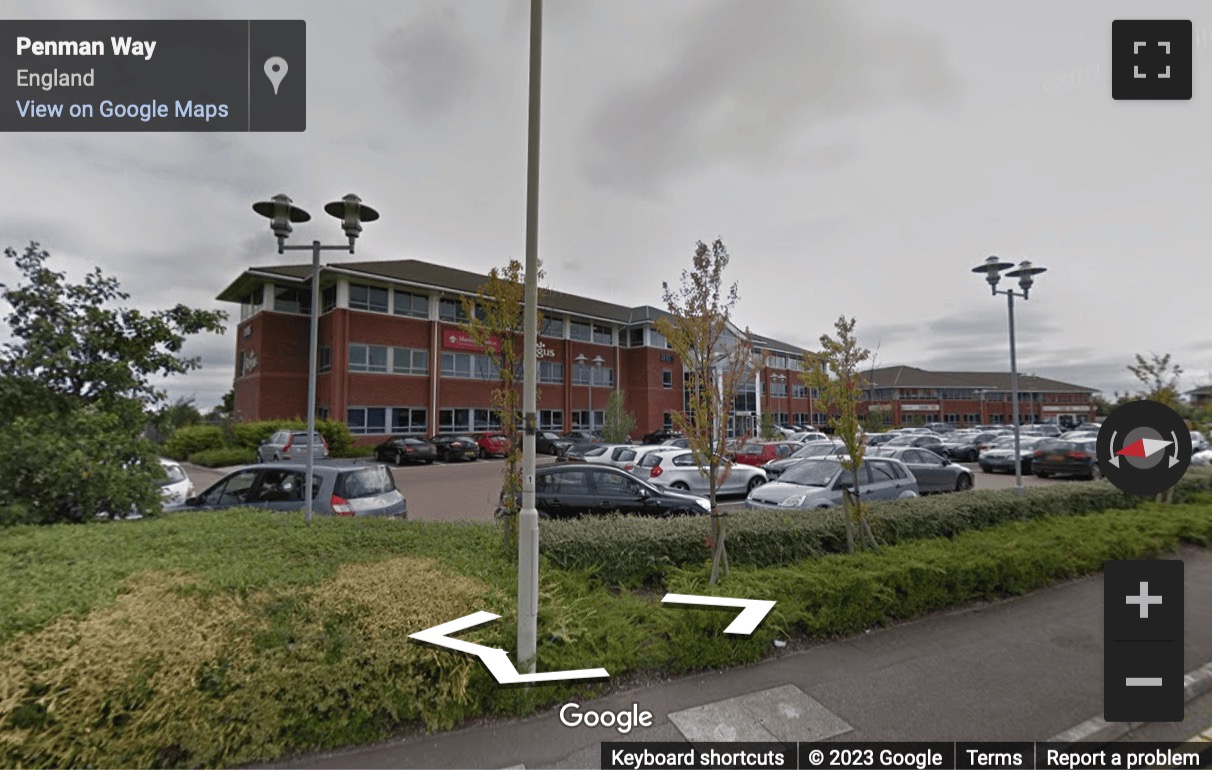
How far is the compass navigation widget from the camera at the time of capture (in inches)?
165

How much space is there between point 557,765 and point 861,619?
3.11 meters

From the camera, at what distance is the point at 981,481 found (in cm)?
1739

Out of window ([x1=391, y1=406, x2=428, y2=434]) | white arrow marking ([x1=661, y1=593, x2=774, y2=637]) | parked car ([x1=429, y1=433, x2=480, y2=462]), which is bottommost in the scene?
parked car ([x1=429, y1=433, x2=480, y2=462])

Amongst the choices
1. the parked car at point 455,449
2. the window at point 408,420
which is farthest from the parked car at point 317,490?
the window at point 408,420

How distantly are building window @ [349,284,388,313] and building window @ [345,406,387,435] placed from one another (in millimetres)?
5371

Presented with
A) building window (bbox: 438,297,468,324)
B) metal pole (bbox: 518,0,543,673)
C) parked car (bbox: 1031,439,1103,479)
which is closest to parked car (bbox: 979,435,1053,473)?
parked car (bbox: 1031,439,1103,479)

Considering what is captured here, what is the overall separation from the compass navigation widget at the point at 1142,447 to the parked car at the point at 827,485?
4091 millimetres

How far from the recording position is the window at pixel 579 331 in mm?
36719

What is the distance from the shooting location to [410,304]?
94.9 feet

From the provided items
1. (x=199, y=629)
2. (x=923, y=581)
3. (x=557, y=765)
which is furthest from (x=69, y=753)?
(x=923, y=581)

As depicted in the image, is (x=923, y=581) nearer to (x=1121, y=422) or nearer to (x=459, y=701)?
(x=1121, y=422)

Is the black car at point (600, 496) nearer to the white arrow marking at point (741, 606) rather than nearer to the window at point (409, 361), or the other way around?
the white arrow marking at point (741, 606)

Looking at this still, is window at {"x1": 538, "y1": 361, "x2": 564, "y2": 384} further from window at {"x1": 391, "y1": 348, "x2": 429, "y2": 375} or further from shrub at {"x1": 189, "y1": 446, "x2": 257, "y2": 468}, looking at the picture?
shrub at {"x1": 189, "y1": 446, "x2": 257, "y2": 468}

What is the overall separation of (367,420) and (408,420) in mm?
2198
